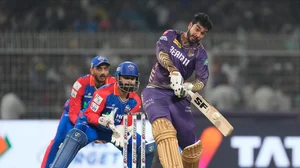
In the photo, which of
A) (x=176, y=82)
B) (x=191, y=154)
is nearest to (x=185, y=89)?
(x=176, y=82)

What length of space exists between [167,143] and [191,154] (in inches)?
24.6

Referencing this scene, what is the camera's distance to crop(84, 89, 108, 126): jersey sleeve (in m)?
9.92

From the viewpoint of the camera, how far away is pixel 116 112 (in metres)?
10.0

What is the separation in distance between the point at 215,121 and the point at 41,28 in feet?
32.0

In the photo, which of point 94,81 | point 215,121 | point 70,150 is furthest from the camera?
point 94,81

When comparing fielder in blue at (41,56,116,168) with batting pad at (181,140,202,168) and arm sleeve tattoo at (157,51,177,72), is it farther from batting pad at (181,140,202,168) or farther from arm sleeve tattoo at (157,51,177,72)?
batting pad at (181,140,202,168)

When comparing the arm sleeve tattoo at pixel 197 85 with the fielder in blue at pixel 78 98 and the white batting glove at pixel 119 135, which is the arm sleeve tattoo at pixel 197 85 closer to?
the white batting glove at pixel 119 135

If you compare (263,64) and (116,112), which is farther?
(263,64)

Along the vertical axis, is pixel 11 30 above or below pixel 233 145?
above

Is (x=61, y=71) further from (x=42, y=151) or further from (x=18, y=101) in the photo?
(x=42, y=151)

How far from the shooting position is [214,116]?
9.14 m

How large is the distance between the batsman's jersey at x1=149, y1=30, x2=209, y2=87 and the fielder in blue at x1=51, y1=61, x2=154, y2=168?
1.35ft

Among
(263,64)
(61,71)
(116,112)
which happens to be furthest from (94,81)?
(263,64)

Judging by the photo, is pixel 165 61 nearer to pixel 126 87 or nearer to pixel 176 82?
pixel 176 82
